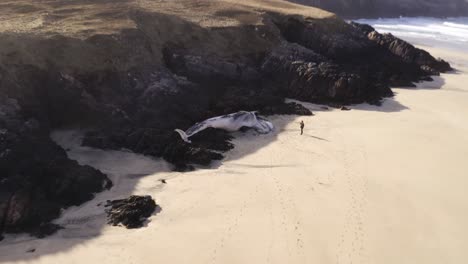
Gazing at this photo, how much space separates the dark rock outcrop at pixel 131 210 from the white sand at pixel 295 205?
0.80ft

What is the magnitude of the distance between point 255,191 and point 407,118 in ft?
33.4

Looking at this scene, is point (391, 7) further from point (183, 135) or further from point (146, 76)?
point (183, 135)

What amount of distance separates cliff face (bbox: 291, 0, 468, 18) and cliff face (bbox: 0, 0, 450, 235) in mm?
27292

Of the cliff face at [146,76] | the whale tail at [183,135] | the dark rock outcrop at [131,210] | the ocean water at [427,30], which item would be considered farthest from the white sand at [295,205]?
the ocean water at [427,30]

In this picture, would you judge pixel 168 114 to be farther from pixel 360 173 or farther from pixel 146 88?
pixel 360 173

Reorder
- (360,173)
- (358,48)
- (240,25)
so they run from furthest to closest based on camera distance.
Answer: (358,48) < (240,25) < (360,173)

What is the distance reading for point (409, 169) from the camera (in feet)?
51.7

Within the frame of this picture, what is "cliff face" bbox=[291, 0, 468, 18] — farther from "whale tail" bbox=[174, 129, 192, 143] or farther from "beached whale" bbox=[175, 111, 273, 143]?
"whale tail" bbox=[174, 129, 192, 143]

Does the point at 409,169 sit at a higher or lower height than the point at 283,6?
lower

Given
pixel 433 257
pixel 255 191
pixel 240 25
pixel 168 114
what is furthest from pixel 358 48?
pixel 433 257

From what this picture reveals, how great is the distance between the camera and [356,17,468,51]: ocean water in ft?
142

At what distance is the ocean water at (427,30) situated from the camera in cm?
4322

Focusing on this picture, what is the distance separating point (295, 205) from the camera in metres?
13.0

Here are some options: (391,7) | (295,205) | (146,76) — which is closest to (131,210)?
(295,205)
